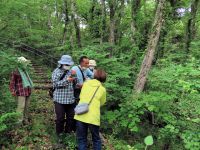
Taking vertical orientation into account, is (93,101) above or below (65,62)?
below

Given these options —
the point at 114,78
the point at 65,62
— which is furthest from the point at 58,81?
the point at 114,78

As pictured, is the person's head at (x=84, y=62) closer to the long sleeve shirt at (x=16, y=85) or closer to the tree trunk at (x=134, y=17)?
the long sleeve shirt at (x=16, y=85)

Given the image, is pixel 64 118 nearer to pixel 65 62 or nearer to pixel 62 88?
pixel 62 88

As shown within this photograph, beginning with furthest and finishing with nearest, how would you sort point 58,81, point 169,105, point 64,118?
1. point 169,105
2. point 64,118
3. point 58,81

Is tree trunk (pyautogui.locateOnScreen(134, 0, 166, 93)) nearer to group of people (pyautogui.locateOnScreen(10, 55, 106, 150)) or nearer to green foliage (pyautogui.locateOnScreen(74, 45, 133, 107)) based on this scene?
green foliage (pyautogui.locateOnScreen(74, 45, 133, 107))

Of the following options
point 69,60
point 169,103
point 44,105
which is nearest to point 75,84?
point 69,60

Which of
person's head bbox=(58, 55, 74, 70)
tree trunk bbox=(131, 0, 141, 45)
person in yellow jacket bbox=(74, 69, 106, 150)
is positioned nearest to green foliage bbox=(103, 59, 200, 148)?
person in yellow jacket bbox=(74, 69, 106, 150)

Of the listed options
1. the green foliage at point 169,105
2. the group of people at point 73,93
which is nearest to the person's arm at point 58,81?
the group of people at point 73,93

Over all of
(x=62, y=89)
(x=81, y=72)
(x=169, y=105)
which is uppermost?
(x=81, y=72)

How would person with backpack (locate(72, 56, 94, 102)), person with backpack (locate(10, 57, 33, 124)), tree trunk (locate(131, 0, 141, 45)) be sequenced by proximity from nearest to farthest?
person with backpack (locate(72, 56, 94, 102)) → person with backpack (locate(10, 57, 33, 124)) → tree trunk (locate(131, 0, 141, 45))

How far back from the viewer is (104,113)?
8.62 meters

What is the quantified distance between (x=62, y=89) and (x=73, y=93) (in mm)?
330

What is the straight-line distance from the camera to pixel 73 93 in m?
7.33

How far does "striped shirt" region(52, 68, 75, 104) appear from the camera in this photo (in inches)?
279
